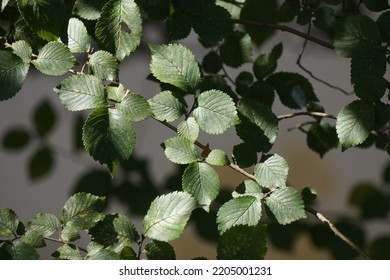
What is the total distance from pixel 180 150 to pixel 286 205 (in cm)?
17

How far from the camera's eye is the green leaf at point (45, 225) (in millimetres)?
862

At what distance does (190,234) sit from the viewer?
1.24 metres

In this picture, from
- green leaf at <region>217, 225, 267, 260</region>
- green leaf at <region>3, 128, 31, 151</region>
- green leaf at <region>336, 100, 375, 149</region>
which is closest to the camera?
green leaf at <region>217, 225, 267, 260</region>

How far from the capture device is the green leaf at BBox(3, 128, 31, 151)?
120cm

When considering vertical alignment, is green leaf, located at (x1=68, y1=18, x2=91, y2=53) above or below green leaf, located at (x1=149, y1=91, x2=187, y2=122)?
above

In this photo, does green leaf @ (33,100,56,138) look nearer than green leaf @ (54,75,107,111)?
No

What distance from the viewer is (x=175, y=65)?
833mm

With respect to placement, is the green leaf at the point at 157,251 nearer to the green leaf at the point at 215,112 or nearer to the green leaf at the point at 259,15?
the green leaf at the point at 215,112

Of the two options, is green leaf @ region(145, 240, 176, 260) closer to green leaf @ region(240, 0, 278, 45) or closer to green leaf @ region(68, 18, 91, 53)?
green leaf @ region(68, 18, 91, 53)

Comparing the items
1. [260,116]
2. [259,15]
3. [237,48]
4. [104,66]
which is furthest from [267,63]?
[104,66]

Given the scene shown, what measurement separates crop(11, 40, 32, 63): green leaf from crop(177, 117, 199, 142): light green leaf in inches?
9.9

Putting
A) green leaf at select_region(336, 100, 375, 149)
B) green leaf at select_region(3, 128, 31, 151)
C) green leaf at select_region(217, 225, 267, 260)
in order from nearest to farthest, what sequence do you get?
green leaf at select_region(217, 225, 267, 260), green leaf at select_region(336, 100, 375, 149), green leaf at select_region(3, 128, 31, 151)

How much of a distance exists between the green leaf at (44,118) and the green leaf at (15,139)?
0.03 metres

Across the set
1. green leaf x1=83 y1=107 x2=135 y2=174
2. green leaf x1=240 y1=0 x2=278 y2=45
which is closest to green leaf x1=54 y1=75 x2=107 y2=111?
green leaf x1=83 y1=107 x2=135 y2=174
